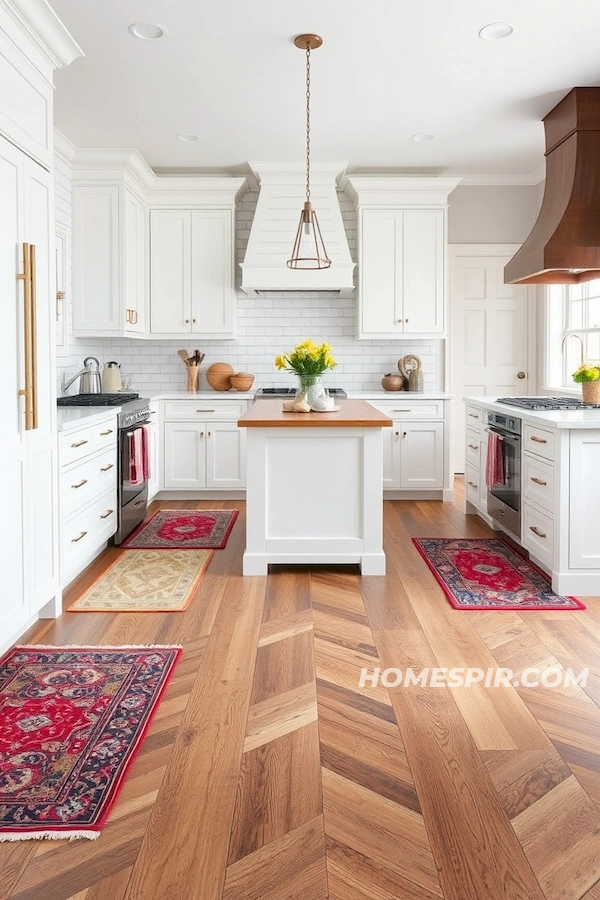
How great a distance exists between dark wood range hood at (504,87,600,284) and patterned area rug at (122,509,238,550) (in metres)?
2.74

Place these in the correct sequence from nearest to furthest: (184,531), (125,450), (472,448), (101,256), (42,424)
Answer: (42,424)
(125,450)
(184,531)
(472,448)
(101,256)

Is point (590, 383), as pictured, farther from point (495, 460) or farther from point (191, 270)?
point (191, 270)

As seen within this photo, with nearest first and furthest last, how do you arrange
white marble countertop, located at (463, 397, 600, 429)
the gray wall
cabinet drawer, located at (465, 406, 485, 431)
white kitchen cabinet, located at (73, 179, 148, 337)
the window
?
white marble countertop, located at (463, 397, 600, 429) → cabinet drawer, located at (465, 406, 485, 431) → white kitchen cabinet, located at (73, 179, 148, 337) → the window → the gray wall

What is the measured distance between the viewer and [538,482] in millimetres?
3961

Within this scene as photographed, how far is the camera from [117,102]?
15.9 feet

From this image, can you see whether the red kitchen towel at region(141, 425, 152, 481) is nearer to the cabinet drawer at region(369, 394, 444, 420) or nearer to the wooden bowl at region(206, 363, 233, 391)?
the wooden bowl at region(206, 363, 233, 391)

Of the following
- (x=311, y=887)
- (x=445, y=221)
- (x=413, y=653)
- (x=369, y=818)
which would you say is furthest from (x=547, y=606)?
(x=445, y=221)

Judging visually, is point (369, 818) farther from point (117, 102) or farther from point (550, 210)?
point (117, 102)

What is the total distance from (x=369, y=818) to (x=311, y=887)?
0.95 ft

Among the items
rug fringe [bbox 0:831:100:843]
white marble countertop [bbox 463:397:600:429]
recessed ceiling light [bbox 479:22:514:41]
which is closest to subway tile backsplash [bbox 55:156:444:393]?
white marble countertop [bbox 463:397:600:429]

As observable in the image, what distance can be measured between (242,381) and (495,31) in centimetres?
354

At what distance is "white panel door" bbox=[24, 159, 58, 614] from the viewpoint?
10.4 ft

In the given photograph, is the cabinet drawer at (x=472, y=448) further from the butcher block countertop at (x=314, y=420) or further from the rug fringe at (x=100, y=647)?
the rug fringe at (x=100, y=647)

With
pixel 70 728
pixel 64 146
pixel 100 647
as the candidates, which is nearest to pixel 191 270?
pixel 64 146
